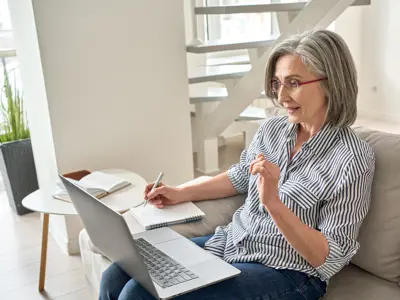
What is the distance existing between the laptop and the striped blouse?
0.12 meters

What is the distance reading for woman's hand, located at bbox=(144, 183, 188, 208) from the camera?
5.36 ft

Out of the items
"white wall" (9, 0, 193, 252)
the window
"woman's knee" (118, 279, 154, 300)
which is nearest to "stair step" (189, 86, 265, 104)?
"white wall" (9, 0, 193, 252)

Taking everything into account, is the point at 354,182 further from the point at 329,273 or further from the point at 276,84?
the point at 276,84

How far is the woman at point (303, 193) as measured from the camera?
123 cm

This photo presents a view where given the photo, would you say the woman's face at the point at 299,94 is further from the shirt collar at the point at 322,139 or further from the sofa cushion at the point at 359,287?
the sofa cushion at the point at 359,287

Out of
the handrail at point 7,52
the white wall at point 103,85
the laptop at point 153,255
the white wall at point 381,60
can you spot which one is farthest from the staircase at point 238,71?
the laptop at point 153,255

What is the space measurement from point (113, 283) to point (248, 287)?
365mm

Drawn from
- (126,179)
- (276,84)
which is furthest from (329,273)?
(126,179)

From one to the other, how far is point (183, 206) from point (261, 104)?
283cm

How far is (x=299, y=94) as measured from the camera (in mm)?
1368

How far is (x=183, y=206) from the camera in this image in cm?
166

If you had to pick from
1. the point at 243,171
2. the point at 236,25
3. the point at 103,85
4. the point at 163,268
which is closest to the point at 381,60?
the point at 236,25

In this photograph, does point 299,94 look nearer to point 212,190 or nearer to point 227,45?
point 212,190

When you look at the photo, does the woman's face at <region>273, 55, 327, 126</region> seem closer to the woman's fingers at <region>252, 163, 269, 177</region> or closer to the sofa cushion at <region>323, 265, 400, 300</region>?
the woman's fingers at <region>252, 163, 269, 177</region>
